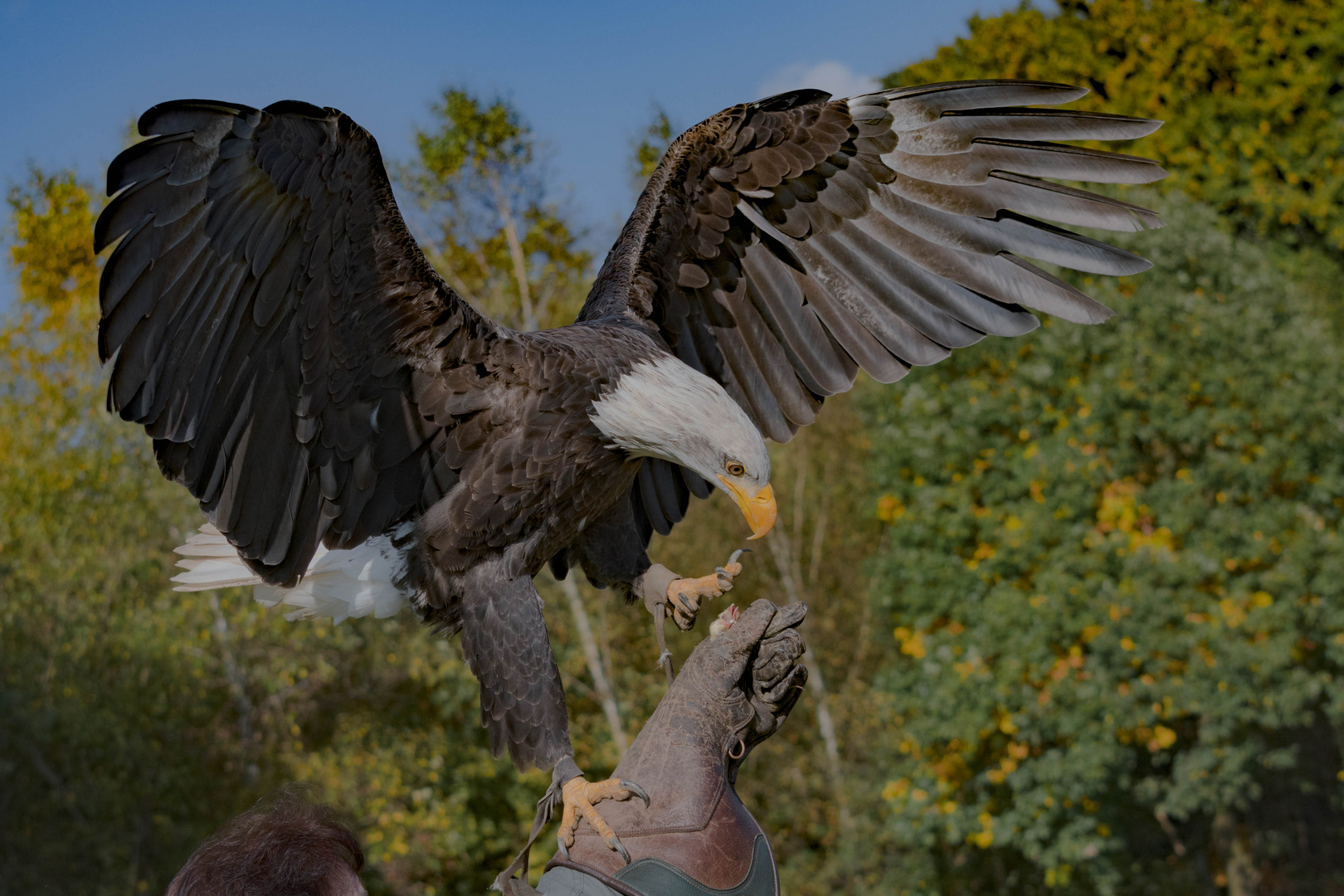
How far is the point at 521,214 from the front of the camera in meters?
9.80

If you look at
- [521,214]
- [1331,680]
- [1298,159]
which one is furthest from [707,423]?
[1298,159]

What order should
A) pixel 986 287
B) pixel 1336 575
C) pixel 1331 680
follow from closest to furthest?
pixel 986 287 → pixel 1336 575 → pixel 1331 680

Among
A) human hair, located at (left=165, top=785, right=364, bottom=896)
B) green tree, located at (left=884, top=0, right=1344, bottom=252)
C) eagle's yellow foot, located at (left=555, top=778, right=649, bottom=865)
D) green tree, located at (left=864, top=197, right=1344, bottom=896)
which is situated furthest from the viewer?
green tree, located at (left=884, top=0, right=1344, bottom=252)

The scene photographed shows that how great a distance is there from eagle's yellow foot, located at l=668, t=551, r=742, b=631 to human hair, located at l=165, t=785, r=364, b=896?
1190 mm

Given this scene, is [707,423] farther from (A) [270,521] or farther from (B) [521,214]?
(B) [521,214]

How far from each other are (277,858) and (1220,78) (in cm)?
1167

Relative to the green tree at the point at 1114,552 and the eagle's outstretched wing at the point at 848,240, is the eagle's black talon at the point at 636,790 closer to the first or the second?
the eagle's outstretched wing at the point at 848,240

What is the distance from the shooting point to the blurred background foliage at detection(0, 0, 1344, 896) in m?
7.19

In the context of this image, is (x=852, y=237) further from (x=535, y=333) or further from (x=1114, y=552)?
(x=1114, y=552)

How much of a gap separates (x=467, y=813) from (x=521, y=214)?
199 inches

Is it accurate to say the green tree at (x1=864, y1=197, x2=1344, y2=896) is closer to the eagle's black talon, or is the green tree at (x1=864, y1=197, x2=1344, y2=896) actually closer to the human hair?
the eagle's black talon

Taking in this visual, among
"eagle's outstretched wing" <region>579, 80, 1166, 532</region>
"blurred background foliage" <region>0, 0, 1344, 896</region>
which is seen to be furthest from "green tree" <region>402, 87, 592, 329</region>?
"eagle's outstretched wing" <region>579, 80, 1166, 532</region>

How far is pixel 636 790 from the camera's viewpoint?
7.14ft

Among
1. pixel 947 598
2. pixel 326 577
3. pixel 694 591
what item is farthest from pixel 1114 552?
pixel 326 577
